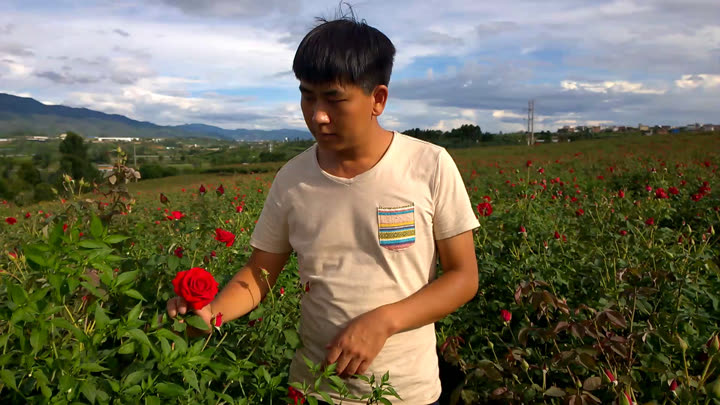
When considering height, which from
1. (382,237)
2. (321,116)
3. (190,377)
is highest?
(321,116)

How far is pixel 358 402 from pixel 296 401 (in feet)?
0.72

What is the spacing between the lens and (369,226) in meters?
1.47

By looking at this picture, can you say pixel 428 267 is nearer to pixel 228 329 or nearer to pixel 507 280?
pixel 228 329

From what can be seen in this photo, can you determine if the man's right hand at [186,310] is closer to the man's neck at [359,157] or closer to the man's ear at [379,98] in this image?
the man's neck at [359,157]

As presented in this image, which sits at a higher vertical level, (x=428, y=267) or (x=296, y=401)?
(x=428, y=267)

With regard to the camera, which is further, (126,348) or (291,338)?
(291,338)

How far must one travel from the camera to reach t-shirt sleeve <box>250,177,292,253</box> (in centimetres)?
159

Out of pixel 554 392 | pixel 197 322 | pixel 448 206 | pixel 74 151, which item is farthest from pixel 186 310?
pixel 74 151

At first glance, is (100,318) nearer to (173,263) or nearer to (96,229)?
(96,229)

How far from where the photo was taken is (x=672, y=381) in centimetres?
166

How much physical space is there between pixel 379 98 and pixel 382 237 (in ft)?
1.18

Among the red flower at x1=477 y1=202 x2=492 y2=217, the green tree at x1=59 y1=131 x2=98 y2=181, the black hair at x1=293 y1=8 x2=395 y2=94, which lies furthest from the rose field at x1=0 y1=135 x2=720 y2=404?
the green tree at x1=59 y1=131 x2=98 y2=181

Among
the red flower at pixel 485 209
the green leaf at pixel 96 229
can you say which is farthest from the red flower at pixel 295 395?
the red flower at pixel 485 209

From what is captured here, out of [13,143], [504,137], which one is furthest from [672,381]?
[13,143]
